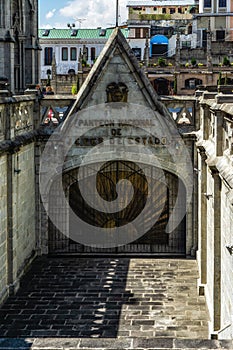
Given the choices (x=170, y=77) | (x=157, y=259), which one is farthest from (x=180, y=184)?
(x=170, y=77)

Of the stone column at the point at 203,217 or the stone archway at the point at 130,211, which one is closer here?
the stone column at the point at 203,217

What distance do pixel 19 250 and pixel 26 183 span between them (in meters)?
2.15

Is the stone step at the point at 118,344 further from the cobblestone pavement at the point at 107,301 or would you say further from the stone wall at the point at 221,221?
the cobblestone pavement at the point at 107,301

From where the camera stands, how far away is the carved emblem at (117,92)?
20.2 meters

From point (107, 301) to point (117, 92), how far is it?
6959mm

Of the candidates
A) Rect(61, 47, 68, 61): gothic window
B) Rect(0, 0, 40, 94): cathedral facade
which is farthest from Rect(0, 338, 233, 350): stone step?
Rect(61, 47, 68, 61): gothic window

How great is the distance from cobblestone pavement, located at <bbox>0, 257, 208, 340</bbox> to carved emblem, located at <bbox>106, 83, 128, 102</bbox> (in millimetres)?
5051

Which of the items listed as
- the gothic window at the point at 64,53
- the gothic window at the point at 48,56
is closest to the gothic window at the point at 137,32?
the gothic window at the point at 64,53

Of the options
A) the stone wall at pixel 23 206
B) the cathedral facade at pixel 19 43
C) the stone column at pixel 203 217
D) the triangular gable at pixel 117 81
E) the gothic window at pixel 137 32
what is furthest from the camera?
the gothic window at pixel 137 32

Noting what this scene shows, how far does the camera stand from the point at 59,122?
20438 millimetres

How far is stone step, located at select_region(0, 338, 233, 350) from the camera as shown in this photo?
712cm

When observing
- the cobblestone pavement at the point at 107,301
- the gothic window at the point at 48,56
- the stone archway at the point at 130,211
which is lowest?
the cobblestone pavement at the point at 107,301

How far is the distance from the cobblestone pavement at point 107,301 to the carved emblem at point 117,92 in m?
5.05

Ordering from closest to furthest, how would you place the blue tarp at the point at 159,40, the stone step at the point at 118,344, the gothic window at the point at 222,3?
the stone step at the point at 118,344
the gothic window at the point at 222,3
the blue tarp at the point at 159,40
